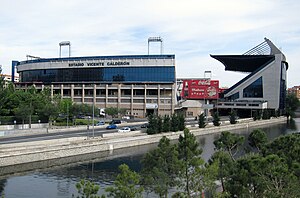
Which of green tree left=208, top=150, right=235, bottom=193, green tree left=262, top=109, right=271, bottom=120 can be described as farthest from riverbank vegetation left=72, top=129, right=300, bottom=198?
green tree left=262, top=109, right=271, bottom=120

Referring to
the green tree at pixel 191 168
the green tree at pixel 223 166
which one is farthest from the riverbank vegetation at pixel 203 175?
the green tree at pixel 223 166

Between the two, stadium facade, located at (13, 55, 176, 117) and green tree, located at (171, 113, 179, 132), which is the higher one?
stadium facade, located at (13, 55, 176, 117)

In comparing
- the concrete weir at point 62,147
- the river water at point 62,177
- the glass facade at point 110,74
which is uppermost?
the glass facade at point 110,74

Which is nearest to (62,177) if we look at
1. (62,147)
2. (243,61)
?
(62,147)

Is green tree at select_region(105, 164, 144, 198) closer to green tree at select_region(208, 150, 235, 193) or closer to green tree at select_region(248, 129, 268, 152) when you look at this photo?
green tree at select_region(208, 150, 235, 193)

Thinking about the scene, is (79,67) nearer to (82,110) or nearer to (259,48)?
(82,110)

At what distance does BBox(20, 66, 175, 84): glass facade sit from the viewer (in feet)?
276

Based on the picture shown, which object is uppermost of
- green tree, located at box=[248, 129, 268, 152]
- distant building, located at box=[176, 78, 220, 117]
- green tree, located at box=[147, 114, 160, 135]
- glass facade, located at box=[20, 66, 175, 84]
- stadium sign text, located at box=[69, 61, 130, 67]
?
stadium sign text, located at box=[69, 61, 130, 67]

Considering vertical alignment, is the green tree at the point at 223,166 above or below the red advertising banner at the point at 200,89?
below

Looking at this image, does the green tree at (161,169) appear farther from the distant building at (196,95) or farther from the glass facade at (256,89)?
the glass facade at (256,89)

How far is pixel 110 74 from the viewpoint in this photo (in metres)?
87.2

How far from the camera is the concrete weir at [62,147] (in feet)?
105

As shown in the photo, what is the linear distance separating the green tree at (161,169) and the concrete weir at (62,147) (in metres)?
19.1

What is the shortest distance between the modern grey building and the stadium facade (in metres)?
27.7
